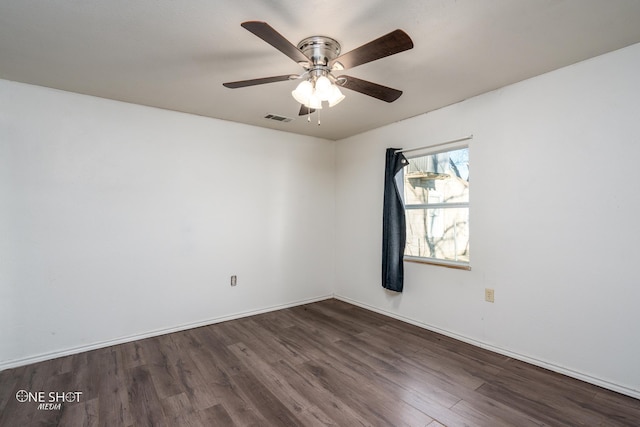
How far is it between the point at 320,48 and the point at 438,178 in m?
1.99

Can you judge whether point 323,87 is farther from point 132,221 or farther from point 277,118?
point 132,221

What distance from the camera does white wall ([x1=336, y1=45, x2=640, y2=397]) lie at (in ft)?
6.67

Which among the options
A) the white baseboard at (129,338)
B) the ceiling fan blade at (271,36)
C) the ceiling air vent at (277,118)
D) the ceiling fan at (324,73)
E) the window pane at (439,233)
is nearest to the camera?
the ceiling fan blade at (271,36)

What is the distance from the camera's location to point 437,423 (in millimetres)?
1771

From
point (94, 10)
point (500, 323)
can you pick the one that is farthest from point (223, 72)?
point (500, 323)

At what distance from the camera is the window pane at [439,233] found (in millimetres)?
3031

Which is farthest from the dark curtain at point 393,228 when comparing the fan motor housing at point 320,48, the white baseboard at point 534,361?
the fan motor housing at point 320,48

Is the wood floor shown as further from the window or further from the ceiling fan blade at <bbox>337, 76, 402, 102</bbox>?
the ceiling fan blade at <bbox>337, 76, 402, 102</bbox>

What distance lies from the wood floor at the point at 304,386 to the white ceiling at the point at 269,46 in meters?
2.31

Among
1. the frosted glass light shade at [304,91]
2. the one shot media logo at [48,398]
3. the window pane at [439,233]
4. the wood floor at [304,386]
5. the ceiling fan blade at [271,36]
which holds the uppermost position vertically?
the ceiling fan blade at [271,36]

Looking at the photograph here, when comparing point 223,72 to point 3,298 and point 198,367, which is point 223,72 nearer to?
point 198,367

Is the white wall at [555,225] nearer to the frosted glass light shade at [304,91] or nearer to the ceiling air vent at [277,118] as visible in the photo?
the ceiling air vent at [277,118]

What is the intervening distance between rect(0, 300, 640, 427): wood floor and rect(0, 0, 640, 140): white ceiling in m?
2.31

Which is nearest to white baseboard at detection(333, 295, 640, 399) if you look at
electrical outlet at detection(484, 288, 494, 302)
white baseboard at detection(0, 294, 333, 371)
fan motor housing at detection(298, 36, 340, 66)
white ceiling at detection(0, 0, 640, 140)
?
electrical outlet at detection(484, 288, 494, 302)
